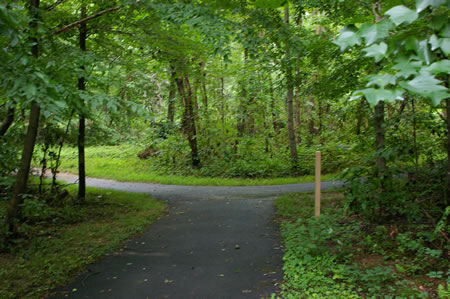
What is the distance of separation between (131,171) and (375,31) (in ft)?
54.2

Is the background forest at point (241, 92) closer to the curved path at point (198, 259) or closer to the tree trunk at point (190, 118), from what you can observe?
the tree trunk at point (190, 118)

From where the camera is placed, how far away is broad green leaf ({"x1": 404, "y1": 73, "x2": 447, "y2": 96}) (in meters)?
1.39

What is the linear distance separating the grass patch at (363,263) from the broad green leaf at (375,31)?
3363mm

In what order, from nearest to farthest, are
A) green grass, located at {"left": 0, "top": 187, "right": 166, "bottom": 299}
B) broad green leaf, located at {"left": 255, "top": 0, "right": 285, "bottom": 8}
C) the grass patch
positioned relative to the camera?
the grass patch → green grass, located at {"left": 0, "top": 187, "right": 166, "bottom": 299} → broad green leaf, located at {"left": 255, "top": 0, "right": 285, "bottom": 8}

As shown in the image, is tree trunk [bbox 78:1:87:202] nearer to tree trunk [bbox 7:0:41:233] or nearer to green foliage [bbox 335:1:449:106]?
tree trunk [bbox 7:0:41:233]

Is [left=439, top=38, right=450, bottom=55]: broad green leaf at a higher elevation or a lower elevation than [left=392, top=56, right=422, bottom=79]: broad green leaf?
higher

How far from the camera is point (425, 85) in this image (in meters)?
1.42

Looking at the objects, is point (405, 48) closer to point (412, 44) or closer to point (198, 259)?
point (412, 44)

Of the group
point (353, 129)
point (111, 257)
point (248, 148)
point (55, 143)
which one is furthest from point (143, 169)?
point (111, 257)

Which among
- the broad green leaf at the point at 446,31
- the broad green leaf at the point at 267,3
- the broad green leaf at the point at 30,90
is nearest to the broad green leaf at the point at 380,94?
the broad green leaf at the point at 446,31

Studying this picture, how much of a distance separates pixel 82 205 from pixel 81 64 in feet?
17.5

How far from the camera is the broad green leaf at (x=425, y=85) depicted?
139 cm

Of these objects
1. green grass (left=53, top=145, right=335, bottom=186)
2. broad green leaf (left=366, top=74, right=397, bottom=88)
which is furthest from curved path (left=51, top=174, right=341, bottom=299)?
broad green leaf (left=366, top=74, right=397, bottom=88)

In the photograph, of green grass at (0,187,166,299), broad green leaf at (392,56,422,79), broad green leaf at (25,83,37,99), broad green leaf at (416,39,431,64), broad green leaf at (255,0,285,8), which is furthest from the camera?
broad green leaf at (255,0,285,8)
